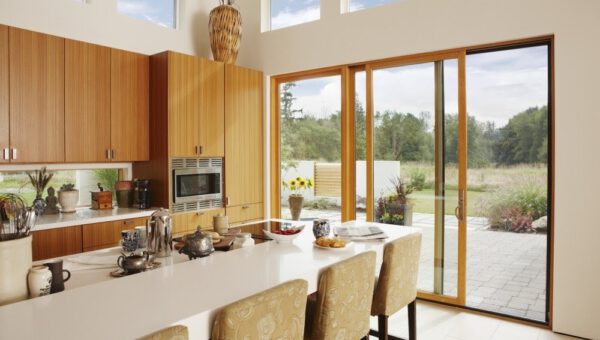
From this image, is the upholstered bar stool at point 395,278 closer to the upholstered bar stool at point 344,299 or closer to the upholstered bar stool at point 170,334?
the upholstered bar stool at point 344,299

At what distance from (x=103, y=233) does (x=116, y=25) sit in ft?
6.82

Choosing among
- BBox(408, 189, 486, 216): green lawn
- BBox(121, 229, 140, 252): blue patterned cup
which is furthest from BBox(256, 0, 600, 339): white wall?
BBox(121, 229, 140, 252): blue patterned cup

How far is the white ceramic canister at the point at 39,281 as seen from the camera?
60.3 inches

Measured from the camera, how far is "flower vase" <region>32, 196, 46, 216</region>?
3627mm

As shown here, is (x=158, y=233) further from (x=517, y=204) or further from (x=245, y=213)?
(x=517, y=204)

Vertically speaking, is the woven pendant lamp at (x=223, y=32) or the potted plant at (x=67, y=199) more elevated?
the woven pendant lamp at (x=223, y=32)

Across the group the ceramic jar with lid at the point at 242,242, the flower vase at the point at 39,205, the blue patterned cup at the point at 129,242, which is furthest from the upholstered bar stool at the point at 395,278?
the flower vase at the point at 39,205

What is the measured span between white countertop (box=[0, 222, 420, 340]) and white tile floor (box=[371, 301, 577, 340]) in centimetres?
158

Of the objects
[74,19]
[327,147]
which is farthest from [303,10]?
[74,19]

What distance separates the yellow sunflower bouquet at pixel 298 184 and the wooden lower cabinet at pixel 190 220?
93 centimetres

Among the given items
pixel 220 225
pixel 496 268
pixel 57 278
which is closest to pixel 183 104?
pixel 220 225

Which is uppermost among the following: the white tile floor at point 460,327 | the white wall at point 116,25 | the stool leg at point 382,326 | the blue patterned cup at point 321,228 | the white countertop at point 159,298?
the white wall at point 116,25

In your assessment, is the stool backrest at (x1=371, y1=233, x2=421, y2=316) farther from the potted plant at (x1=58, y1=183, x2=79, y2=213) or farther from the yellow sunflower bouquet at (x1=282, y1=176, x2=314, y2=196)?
the potted plant at (x1=58, y1=183, x2=79, y2=213)
